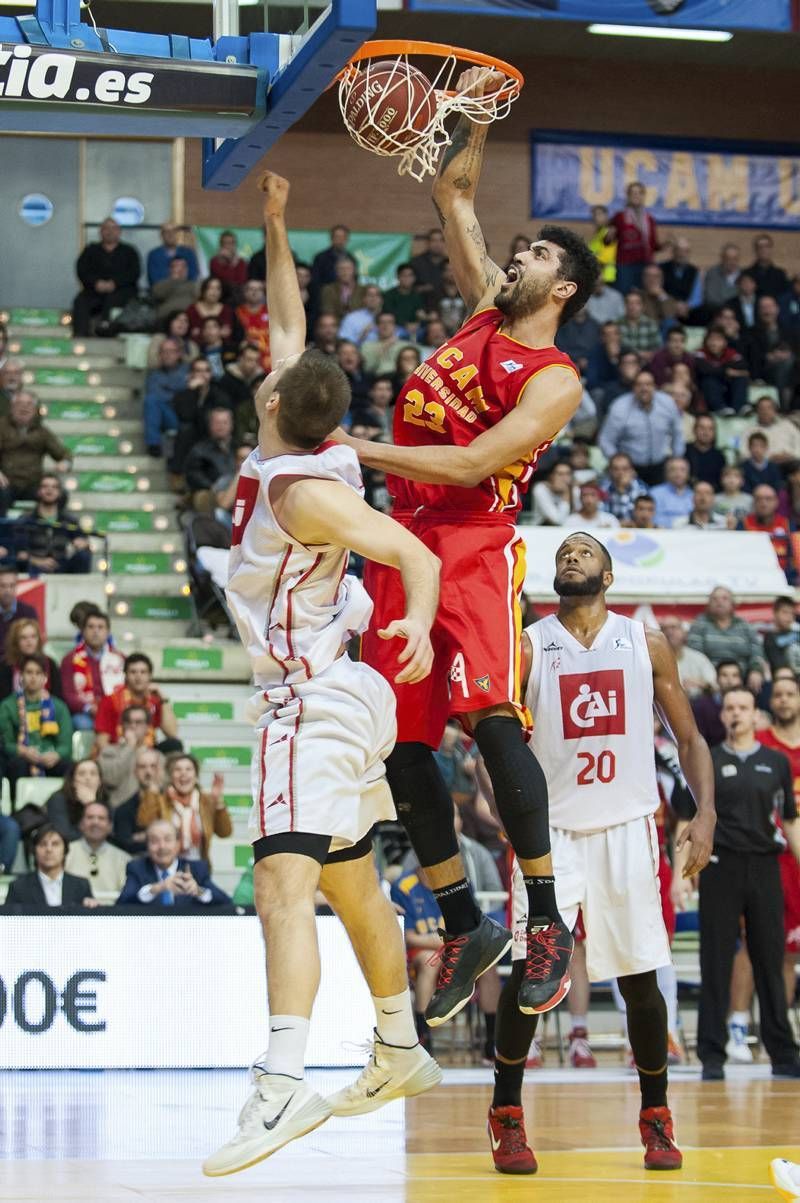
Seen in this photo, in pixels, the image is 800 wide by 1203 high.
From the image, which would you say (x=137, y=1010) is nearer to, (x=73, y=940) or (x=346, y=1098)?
(x=73, y=940)

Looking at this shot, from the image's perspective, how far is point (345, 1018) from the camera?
10.5 meters

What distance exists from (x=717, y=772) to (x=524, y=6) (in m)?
10.4

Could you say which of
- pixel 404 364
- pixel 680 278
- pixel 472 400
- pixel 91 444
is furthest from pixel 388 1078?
pixel 680 278

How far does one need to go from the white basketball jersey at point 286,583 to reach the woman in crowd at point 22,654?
26.7 ft

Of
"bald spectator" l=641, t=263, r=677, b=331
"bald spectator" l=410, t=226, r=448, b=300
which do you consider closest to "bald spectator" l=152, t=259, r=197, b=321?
"bald spectator" l=410, t=226, r=448, b=300

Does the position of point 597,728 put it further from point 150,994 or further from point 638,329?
point 638,329

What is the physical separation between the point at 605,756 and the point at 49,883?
4.97 meters

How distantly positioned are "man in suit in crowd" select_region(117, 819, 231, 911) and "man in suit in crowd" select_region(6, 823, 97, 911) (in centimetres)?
29

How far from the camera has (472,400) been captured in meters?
6.12

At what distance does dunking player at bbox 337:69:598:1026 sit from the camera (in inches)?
230

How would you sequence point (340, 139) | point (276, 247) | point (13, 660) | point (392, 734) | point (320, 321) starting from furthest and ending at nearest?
1. point (340, 139)
2. point (320, 321)
3. point (13, 660)
4. point (276, 247)
5. point (392, 734)

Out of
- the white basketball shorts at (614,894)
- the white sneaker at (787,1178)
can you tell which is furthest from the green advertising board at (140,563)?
the white sneaker at (787,1178)

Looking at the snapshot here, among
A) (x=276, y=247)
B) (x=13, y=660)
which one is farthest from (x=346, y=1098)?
(x=13, y=660)

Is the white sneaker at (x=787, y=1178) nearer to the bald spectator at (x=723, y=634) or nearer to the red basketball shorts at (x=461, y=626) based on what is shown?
the red basketball shorts at (x=461, y=626)
